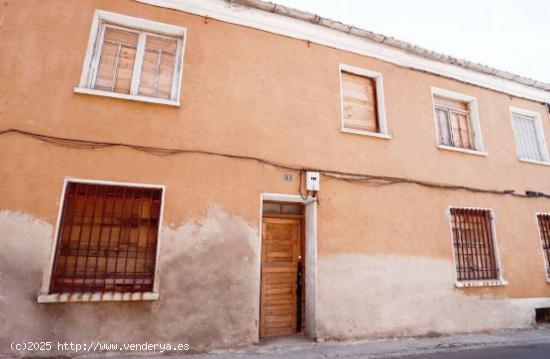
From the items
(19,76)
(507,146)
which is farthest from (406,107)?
(19,76)

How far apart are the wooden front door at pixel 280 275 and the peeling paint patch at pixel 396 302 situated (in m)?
0.60

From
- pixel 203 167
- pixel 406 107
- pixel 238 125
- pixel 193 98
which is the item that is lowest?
pixel 203 167

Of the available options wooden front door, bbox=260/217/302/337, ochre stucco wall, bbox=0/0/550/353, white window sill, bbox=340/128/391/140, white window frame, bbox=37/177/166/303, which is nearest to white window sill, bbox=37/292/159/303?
white window frame, bbox=37/177/166/303

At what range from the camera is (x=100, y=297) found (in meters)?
4.24

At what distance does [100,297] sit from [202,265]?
1.43m

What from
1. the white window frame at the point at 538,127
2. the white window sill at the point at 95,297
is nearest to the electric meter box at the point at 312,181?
the white window sill at the point at 95,297

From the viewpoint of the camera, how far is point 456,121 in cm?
761

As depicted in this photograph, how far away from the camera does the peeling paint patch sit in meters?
5.34

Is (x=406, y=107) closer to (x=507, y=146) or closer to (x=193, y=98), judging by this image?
(x=507, y=146)

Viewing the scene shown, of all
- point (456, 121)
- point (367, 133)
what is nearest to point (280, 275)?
point (367, 133)

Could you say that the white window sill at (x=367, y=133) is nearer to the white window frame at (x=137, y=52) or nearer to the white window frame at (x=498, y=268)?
the white window frame at (x=498, y=268)

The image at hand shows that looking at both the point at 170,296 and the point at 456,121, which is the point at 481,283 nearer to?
the point at 456,121

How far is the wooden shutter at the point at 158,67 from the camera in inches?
212

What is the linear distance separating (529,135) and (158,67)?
964 cm
